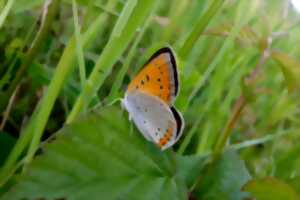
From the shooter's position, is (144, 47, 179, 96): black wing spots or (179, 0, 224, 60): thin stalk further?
(179, 0, 224, 60): thin stalk

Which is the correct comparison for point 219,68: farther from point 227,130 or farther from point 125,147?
point 125,147

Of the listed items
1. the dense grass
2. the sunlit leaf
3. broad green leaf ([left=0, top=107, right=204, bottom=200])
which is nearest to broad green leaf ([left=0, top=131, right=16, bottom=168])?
the dense grass

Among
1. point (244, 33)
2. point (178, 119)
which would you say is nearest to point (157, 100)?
point (178, 119)

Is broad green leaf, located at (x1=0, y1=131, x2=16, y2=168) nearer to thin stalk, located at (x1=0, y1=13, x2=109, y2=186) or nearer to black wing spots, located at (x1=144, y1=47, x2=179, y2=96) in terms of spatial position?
thin stalk, located at (x1=0, y1=13, x2=109, y2=186)

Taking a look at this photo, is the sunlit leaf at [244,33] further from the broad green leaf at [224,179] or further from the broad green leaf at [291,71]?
the broad green leaf at [224,179]

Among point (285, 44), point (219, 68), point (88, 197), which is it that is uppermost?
point (88, 197)

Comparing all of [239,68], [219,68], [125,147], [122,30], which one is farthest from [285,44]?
[125,147]
